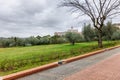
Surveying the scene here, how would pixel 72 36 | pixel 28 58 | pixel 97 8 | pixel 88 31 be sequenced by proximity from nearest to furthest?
pixel 28 58 → pixel 97 8 → pixel 88 31 → pixel 72 36

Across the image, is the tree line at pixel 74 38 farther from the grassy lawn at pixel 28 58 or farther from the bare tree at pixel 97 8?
the grassy lawn at pixel 28 58

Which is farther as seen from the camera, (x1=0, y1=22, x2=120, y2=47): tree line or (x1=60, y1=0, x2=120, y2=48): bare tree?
(x1=0, y1=22, x2=120, y2=47): tree line

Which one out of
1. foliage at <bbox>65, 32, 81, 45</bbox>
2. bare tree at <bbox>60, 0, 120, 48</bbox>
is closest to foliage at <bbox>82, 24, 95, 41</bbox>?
foliage at <bbox>65, 32, 81, 45</bbox>

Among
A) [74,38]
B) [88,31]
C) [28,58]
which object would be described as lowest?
[28,58]

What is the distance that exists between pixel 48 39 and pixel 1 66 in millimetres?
29652

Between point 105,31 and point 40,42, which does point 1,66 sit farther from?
point 40,42

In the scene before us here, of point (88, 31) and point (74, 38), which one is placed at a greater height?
point (88, 31)

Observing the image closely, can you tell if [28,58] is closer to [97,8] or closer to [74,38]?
[97,8]

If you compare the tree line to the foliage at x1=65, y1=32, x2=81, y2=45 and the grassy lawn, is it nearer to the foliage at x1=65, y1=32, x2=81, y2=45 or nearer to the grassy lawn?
the foliage at x1=65, y1=32, x2=81, y2=45

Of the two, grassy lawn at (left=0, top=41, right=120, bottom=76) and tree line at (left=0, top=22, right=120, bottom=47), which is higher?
tree line at (left=0, top=22, right=120, bottom=47)

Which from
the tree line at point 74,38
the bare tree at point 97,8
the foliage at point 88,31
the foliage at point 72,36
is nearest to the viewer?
the bare tree at point 97,8

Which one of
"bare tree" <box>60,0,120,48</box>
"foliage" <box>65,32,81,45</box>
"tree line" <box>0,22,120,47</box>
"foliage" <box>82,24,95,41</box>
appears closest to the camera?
"bare tree" <box>60,0,120,48</box>

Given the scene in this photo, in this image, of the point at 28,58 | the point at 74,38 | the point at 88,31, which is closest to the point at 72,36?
the point at 74,38

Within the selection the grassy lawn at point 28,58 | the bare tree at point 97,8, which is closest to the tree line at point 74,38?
the bare tree at point 97,8
